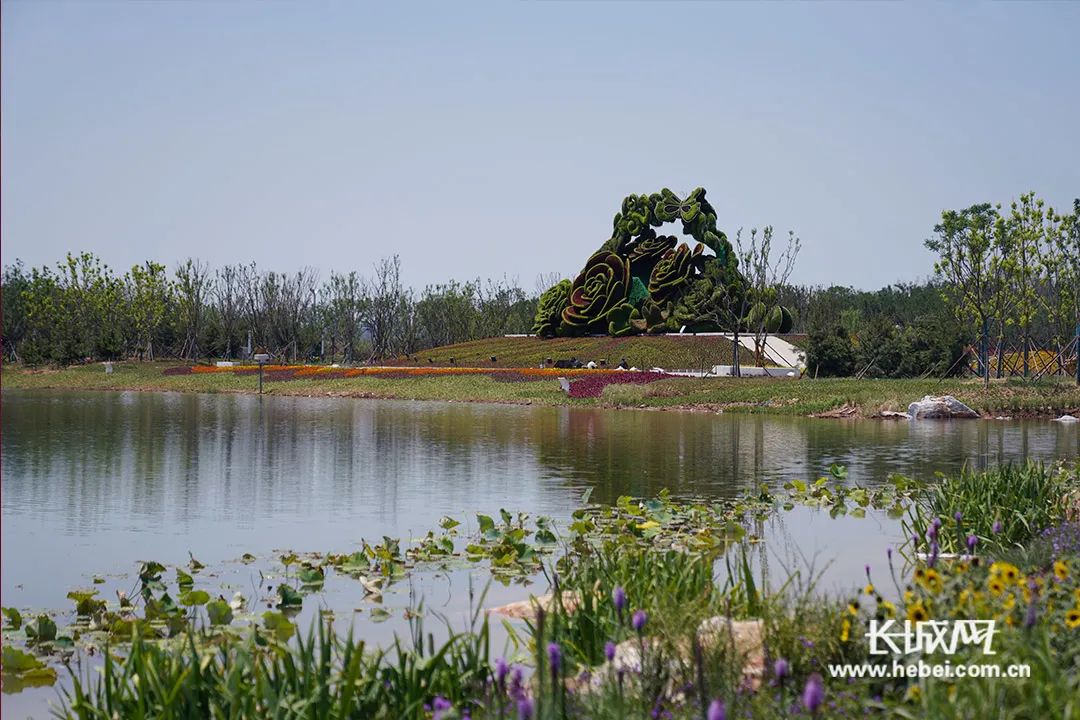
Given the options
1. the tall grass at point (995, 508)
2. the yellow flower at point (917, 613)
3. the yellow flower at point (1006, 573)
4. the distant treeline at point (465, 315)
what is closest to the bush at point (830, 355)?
the distant treeline at point (465, 315)

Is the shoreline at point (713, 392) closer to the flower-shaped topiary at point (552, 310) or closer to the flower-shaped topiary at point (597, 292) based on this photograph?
the flower-shaped topiary at point (597, 292)

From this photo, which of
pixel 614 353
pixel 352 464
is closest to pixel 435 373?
pixel 614 353

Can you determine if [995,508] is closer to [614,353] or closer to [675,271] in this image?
[614,353]

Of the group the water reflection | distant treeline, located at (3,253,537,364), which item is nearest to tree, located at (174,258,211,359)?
distant treeline, located at (3,253,537,364)

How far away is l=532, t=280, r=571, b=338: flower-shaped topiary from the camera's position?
6388cm

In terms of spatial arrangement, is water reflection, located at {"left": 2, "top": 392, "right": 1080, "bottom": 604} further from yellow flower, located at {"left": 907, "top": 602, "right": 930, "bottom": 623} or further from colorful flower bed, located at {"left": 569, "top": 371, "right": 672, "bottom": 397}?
yellow flower, located at {"left": 907, "top": 602, "right": 930, "bottom": 623}

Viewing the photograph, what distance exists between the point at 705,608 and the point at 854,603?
178 centimetres

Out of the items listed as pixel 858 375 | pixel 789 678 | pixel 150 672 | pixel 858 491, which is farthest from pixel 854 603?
pixel 858 375

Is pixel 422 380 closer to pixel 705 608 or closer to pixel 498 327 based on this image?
pixel 498 327

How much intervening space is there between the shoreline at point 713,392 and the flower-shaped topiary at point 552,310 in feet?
50.6

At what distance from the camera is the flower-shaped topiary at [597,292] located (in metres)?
60.7

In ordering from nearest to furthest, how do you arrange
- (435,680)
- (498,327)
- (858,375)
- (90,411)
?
Result: (435,680)
(90,411)
(858,375)
(498,327)

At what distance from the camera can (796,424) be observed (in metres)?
31.1

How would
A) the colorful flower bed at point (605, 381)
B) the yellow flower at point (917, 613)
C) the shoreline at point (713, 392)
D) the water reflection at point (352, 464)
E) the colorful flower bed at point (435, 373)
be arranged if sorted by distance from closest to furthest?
the yellow flower at point (917, 613) < the water reflection at point (352, 464) < the shoreline at point (713, 392) < the colorful flower bed at point (605, 381) < the colorful flower bed at point (435, 373)
